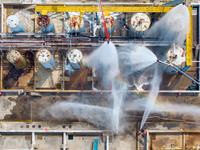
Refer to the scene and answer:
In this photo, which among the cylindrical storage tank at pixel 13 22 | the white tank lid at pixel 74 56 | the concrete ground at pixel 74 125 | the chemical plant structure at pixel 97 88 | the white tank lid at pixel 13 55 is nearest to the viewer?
the white tank lid at pixel 74 56

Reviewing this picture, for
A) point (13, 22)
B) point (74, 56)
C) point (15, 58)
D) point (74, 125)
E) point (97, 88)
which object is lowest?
point (74, 125)

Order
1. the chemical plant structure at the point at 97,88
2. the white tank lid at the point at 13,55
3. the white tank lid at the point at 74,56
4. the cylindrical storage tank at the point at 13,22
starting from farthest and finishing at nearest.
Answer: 1. the chemical plant structure at the point at 97,88
2. the white tank lid at the point at 13,55
3. the cylindrical storage tank at the point at 13,22
4. the white tank lid at the point at 74,56

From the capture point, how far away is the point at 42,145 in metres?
25.2

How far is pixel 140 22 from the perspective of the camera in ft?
73.9

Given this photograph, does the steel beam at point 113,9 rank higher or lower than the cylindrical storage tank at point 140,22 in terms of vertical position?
higher

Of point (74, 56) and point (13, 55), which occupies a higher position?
point (13, 55)

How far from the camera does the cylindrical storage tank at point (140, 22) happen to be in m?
22.5

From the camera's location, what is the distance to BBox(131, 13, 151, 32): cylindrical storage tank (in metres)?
22.5

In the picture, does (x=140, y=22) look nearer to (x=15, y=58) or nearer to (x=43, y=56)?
(x=43, y=56)

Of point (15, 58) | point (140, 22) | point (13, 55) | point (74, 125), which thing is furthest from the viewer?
point (74, 125)

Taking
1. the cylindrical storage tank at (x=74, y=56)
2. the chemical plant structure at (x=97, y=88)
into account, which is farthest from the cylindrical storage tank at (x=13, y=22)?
the cylindrical storage tank at (x=74, y=56)

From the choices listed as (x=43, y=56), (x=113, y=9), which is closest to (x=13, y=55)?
(x=43, y=56)

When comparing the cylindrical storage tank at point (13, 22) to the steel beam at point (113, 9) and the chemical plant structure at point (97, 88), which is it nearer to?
the chemical plant structure at point (97, 88)

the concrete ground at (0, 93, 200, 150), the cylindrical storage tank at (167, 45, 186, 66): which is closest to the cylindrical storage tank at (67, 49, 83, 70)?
the concrete ground at (0, 93, 200, 150)
